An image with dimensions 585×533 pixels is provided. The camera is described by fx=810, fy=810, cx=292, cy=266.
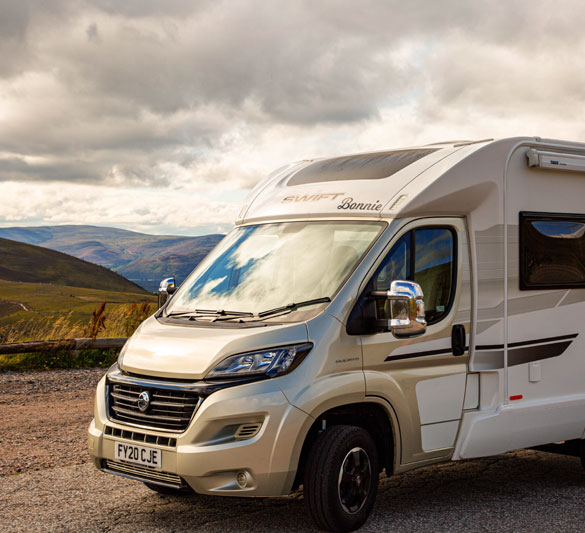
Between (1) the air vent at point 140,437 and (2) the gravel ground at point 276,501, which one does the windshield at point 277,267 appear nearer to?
(1) the air vent at point 140,437

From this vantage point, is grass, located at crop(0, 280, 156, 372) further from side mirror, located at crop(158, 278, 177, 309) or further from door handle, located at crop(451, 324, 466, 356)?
door handle, located at crop(451, 324, 466, 356)

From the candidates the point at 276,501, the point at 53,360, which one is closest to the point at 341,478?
the point at 276,501

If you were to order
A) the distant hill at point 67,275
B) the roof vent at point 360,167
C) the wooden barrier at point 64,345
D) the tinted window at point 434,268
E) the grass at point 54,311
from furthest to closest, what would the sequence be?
the distant hill at point 67,275 → the grass at point 54,311 → the wooden barrier at point 64,345 → the roof vent at point 360,167 → the tinted window at point 434,268

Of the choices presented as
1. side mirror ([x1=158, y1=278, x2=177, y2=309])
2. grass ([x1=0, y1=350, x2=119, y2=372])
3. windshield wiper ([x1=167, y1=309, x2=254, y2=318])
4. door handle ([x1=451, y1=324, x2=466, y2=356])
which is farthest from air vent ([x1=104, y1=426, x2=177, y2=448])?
grass ([x1=0, y1=350, x2=119, y2=372])

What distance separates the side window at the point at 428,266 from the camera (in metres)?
5.88

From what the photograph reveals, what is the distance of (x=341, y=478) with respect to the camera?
5.41 meters

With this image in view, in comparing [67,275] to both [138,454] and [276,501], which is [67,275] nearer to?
[276,501]

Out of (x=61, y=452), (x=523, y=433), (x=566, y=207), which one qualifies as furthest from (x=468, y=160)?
(x=61, y=452)

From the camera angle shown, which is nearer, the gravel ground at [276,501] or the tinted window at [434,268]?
the gravel ground at [276,501]

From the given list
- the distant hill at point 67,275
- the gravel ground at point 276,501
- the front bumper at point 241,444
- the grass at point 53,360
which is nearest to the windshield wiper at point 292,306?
the front bumper at point 241,444

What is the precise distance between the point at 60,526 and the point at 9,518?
0.47m

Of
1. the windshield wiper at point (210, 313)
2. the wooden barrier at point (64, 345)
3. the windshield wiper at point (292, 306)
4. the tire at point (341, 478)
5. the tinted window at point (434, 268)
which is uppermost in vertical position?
the tinted window at point (434, 268)

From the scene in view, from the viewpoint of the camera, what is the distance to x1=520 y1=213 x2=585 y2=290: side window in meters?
6.71

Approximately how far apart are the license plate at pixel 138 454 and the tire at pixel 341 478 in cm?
99
